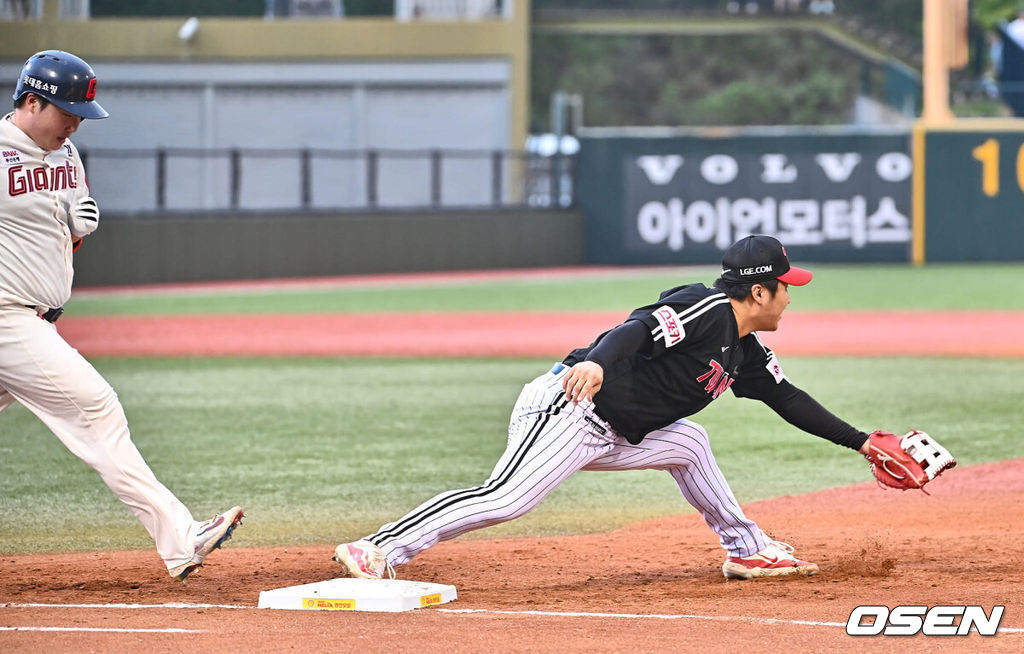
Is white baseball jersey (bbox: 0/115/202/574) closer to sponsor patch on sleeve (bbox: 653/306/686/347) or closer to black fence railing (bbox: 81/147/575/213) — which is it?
sponsor patch on sleeve (bbox: 653/306/686/347)

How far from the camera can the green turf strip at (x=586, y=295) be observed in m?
21.3

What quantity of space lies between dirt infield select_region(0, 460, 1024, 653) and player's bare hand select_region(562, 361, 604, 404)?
79 cm

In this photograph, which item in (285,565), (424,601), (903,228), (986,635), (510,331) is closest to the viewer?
(986,635)

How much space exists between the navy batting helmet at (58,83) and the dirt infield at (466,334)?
32.5ft

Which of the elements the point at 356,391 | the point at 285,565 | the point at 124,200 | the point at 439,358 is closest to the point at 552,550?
the point at 285,565

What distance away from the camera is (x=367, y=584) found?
18.2 feet

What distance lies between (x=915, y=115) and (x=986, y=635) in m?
31.1

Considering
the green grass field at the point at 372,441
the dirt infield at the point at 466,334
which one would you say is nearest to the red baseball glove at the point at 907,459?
the green grass field at the point at 372,441

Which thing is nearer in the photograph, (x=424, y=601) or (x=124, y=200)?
(x=424, y=601)

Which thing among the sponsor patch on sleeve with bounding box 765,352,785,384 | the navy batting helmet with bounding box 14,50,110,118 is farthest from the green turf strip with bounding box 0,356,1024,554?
the navy batting helmet with bounding box 14,50,110,118

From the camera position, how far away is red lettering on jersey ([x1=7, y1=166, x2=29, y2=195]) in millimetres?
5512

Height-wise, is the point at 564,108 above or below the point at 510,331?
above

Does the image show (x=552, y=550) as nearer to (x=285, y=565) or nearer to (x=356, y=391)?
(x=285, y=565)

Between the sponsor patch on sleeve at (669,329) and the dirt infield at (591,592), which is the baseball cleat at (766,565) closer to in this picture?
the dirt infield at (591,592)
